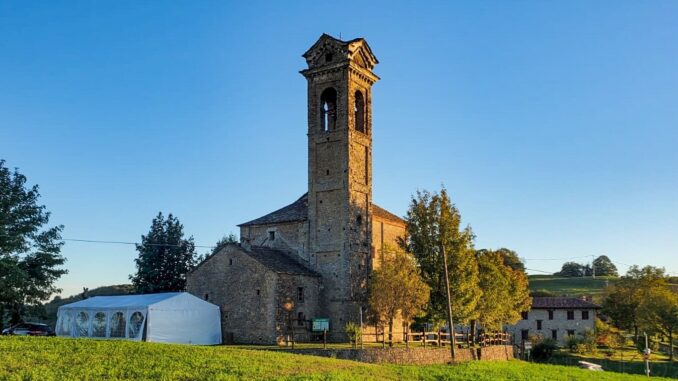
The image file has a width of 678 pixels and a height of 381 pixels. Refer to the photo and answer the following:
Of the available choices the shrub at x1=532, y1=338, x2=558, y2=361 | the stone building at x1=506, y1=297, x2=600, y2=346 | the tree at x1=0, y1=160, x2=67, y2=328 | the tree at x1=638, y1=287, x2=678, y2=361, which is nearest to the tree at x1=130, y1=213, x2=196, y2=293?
the tree at x1=0, y1=160, x2=67, y2=328

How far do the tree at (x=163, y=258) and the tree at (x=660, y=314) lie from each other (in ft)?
151

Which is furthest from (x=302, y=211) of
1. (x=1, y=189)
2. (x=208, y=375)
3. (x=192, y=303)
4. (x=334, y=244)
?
(x=208, y=375)

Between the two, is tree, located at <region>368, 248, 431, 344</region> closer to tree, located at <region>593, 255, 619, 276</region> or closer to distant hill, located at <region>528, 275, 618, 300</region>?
distant hill, located at <region>528, 275, 618, 300</region>

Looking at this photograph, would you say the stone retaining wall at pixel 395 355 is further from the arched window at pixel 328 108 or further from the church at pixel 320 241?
the arched window at pixel 328 108

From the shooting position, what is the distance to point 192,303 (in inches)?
1593

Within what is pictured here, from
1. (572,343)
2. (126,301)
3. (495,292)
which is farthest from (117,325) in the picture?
(572,343)

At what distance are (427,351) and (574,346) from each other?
35.9 meters

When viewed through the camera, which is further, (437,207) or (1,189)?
(1,189)

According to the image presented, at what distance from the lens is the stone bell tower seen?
143 ft

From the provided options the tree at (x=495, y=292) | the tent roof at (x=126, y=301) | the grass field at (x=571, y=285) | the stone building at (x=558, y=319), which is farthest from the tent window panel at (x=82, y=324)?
the grass field at (x=571, y=285)

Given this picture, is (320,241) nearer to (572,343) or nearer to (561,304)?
(572,343)

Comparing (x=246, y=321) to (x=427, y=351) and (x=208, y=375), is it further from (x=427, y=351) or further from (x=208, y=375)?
(x=208, y=375)

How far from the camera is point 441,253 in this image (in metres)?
42.3

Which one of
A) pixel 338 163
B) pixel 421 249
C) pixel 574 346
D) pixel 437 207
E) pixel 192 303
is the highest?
pixel 338 163
